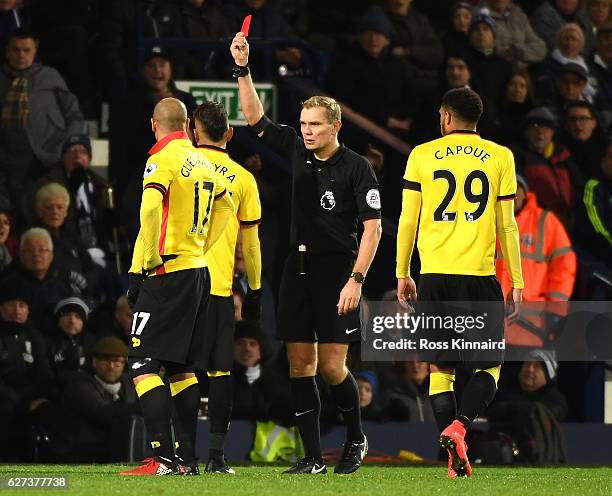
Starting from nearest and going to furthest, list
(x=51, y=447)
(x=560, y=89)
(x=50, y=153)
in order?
(x=51, y=447) < (x=50, y=153) < (x=560, y=89)

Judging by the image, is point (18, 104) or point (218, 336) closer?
point (218, 336)

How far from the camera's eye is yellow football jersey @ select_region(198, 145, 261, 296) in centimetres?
1032

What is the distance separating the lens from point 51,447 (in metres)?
12.1

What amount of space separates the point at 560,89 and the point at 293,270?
6795mm

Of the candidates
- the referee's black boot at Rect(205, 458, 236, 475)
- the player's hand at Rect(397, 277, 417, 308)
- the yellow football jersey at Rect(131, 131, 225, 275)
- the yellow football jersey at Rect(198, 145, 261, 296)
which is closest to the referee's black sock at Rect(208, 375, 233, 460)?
the referee's black boot at Rect(205, 458, 236, 475)

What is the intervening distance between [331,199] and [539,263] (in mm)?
3902

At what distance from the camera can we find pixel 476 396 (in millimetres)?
9953

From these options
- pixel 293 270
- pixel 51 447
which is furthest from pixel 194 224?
pixel 51 447

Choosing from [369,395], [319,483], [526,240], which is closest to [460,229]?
[319,483]

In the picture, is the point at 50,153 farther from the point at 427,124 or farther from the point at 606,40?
the point at 606,40

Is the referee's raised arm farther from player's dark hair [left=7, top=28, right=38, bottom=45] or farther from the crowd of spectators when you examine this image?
player's dark hair [left=7, top=28, right=38, bottom=45]

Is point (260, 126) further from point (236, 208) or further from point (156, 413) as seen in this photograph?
point (156, 413)

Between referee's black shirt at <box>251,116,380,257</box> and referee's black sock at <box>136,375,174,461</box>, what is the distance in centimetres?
123

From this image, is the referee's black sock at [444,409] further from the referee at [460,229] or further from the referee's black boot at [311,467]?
the referee's black boot at [311,467]
